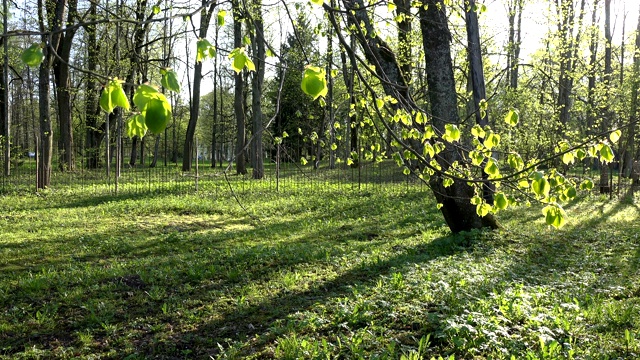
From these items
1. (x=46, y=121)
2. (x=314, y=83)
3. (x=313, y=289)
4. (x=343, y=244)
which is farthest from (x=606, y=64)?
(x=46, y=121)

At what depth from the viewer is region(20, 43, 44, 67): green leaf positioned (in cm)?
151

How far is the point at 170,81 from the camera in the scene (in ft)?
4.82

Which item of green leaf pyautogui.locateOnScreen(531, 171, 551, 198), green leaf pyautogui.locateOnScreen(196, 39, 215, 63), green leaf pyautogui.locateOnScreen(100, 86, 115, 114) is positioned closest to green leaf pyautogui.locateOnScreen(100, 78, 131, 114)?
green leaf pyautogui.locateOnScreen(100, 86, 115, 114)

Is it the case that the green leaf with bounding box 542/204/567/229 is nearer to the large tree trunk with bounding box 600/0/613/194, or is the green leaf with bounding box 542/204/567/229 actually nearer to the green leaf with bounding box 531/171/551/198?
the green leaf with bounding box 531/171/551/198

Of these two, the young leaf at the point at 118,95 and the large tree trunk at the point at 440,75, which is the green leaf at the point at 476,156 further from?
the large tree trunk at the point at 440,75

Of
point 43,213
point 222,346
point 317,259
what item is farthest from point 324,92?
point 43,213

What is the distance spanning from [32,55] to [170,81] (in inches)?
19.8

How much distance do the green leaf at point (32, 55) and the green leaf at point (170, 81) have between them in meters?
0.45

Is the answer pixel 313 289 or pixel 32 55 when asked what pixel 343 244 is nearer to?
pixel 313 289

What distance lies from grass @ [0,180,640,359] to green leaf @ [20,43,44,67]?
2687mm

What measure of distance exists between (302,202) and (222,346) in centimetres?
876

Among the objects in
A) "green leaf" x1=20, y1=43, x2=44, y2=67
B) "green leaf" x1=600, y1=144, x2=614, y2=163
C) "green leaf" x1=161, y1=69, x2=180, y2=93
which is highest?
"green leaf" x1=20, y1=43, x2=44, y2=67

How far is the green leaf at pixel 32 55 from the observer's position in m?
1.51

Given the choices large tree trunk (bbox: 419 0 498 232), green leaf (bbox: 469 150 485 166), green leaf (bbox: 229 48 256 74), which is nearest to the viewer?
green leaf (bbox: 229 48 256 74)
